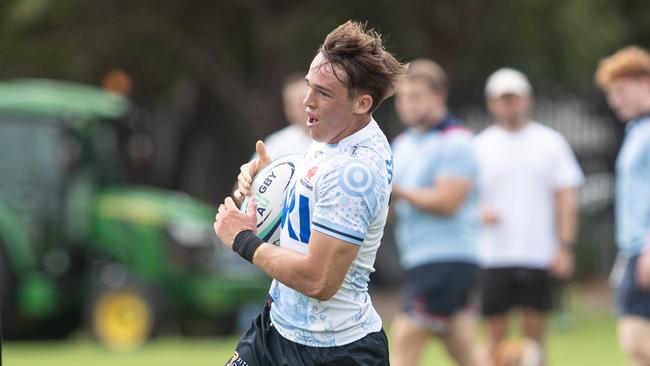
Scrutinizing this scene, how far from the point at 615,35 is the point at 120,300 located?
1020cm

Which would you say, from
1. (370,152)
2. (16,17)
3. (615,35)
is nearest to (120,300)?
(16,17)

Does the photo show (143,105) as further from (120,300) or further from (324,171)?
(324,171)

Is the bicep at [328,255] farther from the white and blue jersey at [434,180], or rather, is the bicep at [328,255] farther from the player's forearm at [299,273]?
the white and blue jersey at [434,180]

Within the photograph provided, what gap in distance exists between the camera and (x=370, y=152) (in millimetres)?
5648

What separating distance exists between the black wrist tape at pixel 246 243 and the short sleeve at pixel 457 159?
14.1 feet

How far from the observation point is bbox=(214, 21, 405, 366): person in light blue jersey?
5.52m

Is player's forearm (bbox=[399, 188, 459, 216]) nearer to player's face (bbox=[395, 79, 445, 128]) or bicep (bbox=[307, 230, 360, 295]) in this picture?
player's face (bbox=[395, 79, 445, 128])

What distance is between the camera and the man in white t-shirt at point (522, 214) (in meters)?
11.4

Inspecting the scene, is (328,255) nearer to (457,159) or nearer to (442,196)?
(442,196)

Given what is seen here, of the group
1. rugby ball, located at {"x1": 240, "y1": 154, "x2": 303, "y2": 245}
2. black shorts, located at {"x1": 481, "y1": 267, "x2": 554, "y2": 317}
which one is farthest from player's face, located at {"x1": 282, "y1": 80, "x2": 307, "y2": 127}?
rugby ball, located at {"x1": 240, "y1": 154, "x2": 303, "y2": 245}

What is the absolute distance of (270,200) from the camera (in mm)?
5891

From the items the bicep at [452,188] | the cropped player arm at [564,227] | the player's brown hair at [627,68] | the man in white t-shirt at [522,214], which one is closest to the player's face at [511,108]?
the man in white t-shirt at [522,214]

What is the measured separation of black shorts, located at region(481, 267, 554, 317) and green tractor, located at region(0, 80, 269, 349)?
6.33 meters

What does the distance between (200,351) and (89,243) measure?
296 centimetres
